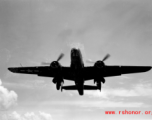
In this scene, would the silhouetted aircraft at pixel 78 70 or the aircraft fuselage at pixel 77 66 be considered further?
the silhouetted aircraft at pixel 78 70

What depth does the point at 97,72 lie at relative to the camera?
83.0 feet

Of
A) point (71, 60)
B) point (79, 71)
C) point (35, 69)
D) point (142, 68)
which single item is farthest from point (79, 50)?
point (142, 68)

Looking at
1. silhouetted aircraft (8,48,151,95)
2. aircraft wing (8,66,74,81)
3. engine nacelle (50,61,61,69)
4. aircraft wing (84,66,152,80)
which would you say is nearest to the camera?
silhouetted aircraft (8,48,151,95)

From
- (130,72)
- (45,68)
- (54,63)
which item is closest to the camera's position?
(54,63)

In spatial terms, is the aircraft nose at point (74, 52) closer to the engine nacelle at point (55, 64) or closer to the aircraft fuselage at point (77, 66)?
the aircraft fuselage at point (77, 66)

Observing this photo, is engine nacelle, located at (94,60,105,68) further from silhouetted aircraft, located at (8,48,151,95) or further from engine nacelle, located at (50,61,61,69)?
engine nacelle, located at (50,61,61,69)

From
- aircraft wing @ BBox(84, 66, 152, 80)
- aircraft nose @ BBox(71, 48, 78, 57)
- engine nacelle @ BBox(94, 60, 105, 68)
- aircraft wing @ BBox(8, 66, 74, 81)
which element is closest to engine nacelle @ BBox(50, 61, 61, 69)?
aircraft wing @ BBox(8, 66, 74, 81)

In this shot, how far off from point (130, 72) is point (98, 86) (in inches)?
247

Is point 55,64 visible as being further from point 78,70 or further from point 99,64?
point 99,64

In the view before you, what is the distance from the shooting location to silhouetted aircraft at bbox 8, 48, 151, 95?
24.0m

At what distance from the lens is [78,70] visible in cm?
2453

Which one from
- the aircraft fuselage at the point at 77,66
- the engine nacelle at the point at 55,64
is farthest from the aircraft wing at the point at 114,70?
the engine nacelle at the point at 55,64

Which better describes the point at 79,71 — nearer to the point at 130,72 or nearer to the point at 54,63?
the point at 54,63

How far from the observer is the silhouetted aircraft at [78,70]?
2404cm
